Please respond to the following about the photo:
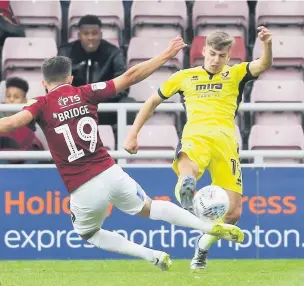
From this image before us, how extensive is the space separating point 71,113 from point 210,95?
1630mm

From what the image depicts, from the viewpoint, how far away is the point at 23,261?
1074cm

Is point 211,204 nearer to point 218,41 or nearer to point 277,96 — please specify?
point 218,41

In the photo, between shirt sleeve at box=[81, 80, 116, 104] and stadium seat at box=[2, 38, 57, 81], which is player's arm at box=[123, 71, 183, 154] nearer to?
shirt sleeve at box=[81, 80, 116, 104]

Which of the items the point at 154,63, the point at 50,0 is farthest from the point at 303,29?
the point at 154,63

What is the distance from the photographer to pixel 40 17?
13438 mm

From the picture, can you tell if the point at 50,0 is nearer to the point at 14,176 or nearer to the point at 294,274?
the point at 14,176

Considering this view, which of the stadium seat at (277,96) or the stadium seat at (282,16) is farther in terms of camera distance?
the stadium seat at (282,16)

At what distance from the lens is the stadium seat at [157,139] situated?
1145 centimetres

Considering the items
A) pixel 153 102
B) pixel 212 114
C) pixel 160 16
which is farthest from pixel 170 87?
pixel 160 16

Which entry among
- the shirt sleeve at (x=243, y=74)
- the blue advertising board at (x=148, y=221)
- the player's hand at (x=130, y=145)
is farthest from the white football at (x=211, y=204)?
the blue advertising board at (x=148, y=221)

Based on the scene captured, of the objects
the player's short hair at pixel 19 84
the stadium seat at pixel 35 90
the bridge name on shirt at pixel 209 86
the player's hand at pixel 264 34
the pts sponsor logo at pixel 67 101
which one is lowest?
the stadium seat at pixel 35 90

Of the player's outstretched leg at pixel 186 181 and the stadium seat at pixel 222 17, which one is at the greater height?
the stadium seat at pixel 222 17

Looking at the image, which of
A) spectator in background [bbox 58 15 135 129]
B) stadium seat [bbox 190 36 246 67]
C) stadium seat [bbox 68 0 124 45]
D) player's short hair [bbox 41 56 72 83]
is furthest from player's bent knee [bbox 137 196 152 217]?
stadium seat [bbox 68 0 124 45]

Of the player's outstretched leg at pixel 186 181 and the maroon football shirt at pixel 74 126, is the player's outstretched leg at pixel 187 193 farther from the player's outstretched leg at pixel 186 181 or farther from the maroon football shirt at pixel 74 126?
the maroon football shirt at pixel 74 126
